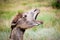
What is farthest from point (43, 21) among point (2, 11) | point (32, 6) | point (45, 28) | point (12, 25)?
point (2, 11)

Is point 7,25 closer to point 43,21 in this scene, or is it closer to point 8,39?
point 8,39

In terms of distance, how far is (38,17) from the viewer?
7.52ft

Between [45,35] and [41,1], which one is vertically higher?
[41,1]

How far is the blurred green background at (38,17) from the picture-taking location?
2264mm

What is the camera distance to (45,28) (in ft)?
7.48

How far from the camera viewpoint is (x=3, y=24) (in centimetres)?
230

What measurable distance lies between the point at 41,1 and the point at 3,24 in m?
0.67

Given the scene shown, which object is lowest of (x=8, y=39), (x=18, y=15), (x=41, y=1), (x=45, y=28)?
(x=8, y=39)

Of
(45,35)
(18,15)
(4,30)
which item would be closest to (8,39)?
(4,30)

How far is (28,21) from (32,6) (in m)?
0.25

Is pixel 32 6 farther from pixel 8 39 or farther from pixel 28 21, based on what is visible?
pixel 8 39

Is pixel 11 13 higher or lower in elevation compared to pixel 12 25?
higher

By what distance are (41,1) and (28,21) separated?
1.23 ft

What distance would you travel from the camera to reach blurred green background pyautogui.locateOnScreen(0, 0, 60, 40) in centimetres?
226
